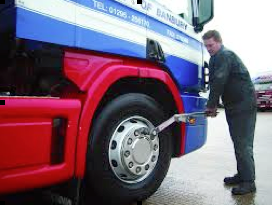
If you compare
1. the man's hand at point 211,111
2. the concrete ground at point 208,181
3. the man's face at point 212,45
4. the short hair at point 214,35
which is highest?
the short hair at point 214,35

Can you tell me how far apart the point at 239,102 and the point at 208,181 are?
104 cm

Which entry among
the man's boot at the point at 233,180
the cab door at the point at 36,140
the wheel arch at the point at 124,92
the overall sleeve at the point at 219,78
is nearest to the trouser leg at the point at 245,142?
the man's boot at the point at 233,180

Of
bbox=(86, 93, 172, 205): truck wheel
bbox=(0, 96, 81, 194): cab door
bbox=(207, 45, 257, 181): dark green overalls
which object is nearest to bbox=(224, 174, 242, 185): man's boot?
bbox=(207, 45, 257, 181): dark green overalls

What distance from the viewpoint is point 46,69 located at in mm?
2688

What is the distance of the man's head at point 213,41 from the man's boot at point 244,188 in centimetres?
145

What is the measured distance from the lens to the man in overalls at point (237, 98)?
400cm

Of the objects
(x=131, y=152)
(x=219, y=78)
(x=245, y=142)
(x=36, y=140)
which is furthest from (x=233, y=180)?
(x=36, y=140)

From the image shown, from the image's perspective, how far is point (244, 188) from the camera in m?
3.99

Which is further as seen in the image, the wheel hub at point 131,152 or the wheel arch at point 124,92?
the wheel hub at point 131,152

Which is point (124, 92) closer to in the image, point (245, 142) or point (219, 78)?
point (219, 78)

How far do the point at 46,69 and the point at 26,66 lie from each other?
0.47 ft

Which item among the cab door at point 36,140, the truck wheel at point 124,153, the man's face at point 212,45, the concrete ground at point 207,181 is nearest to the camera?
the cab door at point 36,140

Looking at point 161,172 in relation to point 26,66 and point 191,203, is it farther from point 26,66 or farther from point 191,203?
point 26,66

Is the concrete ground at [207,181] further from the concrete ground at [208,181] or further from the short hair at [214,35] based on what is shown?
the short hair at [214,35]
